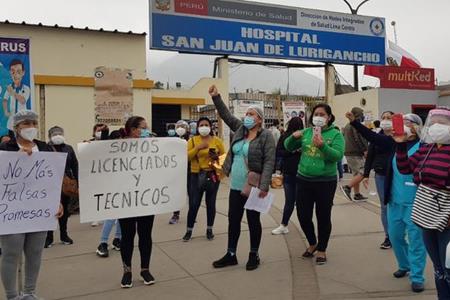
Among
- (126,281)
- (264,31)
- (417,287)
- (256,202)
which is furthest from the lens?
(264,31)

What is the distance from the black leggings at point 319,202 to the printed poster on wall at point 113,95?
25.4 ft

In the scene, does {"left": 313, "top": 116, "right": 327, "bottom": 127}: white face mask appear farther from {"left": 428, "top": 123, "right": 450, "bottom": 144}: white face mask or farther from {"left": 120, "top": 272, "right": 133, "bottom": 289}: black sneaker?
{"left": 120, "top": 272, "right": 133, "bottom": 289}: black sneaker

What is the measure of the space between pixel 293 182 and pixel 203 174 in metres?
1.28

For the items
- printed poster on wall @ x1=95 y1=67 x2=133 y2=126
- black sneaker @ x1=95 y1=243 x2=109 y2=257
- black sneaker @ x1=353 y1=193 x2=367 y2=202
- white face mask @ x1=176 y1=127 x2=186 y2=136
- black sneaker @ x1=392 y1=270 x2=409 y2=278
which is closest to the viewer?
black sneaker @ x1=392 y1=270 x2=409 y2=278

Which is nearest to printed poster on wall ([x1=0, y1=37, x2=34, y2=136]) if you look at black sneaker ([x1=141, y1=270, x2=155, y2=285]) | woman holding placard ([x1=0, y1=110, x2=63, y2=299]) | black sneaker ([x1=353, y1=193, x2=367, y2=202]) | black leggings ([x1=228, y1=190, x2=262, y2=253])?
woman holding placard ([x1=0, y1=110, x2=63, y2=299])

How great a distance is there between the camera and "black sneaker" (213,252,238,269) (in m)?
5.46

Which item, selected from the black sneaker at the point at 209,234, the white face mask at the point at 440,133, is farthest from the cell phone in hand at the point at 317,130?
the black sneaker at the point at 209,234

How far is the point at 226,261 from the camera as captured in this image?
216 inches

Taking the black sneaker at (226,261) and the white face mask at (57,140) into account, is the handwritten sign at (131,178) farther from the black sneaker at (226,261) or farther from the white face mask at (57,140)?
the white face mask at (57,140)

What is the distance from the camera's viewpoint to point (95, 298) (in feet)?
15.0

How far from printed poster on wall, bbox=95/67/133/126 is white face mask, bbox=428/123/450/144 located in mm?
9596

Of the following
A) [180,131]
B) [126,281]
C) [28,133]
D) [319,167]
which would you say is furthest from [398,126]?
[180,131]

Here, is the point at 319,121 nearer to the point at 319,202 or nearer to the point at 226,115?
the point at 319,202

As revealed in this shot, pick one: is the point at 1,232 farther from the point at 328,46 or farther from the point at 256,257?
the point at 328,46
